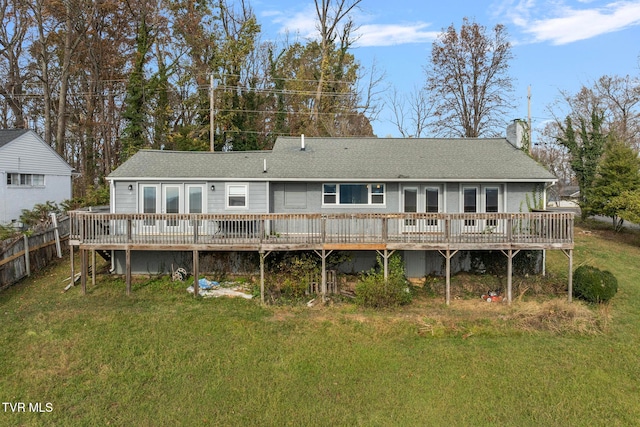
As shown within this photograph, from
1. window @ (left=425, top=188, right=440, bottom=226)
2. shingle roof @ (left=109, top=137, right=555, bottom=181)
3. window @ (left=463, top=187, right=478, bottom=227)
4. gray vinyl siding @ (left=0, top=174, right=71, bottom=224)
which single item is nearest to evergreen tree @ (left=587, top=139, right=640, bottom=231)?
shingle roof @ (left=109, top=137, right=555, bottom=181)

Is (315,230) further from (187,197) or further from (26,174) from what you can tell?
(26,174)

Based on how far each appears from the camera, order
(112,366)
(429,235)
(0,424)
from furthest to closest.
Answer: (429,235) < (112,366) < (0,424)

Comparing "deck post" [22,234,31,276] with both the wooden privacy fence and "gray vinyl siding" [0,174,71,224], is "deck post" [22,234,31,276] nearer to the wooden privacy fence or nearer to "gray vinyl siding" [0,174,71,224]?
the wooden privacy fence

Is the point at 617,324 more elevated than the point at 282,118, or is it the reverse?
the point at 282,118

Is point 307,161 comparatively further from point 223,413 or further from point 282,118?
point 282,118

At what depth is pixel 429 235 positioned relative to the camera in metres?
12.7

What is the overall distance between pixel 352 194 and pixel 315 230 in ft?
8.19

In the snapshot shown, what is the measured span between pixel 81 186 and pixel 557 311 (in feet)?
109

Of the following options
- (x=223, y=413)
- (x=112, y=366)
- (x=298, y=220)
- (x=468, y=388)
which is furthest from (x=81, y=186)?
(x=468, y=388)

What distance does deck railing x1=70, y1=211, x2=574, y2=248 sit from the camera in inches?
480

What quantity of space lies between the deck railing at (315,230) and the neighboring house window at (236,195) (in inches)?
43.2

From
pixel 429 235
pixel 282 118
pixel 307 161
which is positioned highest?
pixel 282 118

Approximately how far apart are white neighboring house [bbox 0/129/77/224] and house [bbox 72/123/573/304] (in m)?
10.3

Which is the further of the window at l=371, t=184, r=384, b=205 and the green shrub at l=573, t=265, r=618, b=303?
the window at l=371, t=184, r=384, b=205
